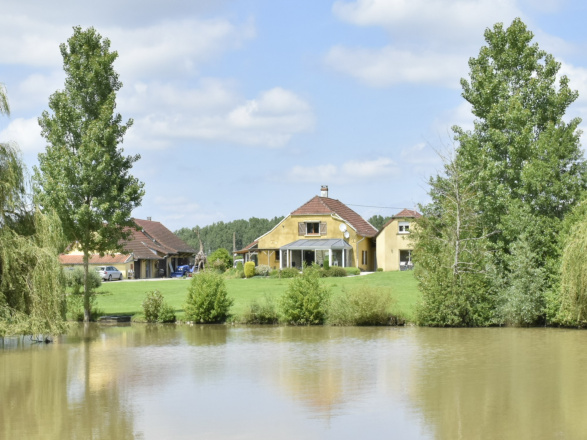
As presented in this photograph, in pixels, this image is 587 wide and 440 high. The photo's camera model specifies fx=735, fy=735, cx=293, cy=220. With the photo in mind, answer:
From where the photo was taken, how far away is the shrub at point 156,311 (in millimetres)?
33625

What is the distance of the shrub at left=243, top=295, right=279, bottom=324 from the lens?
3238cm

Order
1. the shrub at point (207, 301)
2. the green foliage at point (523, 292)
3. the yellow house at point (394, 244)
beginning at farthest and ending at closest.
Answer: the yellow house at point (394, 244)
the shrub at point (207, 301)
the green foliage at point (523, 292)

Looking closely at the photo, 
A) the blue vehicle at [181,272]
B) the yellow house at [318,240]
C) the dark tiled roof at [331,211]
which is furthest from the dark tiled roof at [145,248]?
the dark tiled roof at [331,211]

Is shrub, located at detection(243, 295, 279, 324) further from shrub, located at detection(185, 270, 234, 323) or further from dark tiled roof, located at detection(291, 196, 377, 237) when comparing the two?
dark tiled roof, located at detection(291, 196, 377, 237)

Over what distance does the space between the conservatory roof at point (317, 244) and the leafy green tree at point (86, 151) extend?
91.9 feet

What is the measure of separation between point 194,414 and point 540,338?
50.8ft

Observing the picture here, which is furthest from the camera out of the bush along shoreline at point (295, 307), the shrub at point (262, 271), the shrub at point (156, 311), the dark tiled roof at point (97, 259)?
the dark tiled roof at point (97, 259)

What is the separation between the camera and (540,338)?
2594cm

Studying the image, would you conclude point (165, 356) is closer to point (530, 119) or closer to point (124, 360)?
point (124, 360)

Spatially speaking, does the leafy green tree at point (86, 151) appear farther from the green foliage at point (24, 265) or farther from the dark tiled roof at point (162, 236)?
the dark tiled roof at point (162, 236)

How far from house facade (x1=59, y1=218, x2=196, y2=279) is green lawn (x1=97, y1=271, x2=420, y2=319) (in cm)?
1326

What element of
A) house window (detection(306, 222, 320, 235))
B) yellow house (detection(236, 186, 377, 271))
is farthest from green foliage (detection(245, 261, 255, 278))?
house window (detection(306, 222, 320, 235))

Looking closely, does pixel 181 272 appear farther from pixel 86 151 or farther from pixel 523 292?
pixel 523 292

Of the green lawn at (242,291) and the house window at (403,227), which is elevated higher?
the house window at (403,227)
